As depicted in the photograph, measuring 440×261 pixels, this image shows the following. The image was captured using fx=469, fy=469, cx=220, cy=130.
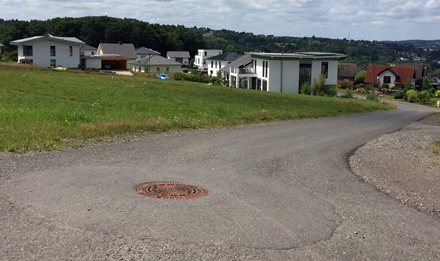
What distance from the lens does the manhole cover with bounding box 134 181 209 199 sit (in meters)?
8.83

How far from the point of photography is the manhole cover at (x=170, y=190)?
883cm

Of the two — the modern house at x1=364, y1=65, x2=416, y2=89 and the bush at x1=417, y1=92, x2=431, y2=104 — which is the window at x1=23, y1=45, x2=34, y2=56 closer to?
the bush at x1=417, y1=92, x2=431, y2=104

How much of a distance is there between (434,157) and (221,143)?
20.6ft

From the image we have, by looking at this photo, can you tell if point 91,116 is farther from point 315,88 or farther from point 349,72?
point 349,72

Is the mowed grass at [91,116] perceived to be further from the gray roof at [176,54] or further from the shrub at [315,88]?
the gray roof at [176,54]

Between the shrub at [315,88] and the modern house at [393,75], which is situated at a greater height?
the modern house at [393,75]

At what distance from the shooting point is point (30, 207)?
764 cm

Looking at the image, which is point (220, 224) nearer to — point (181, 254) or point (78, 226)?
point (181, 254)

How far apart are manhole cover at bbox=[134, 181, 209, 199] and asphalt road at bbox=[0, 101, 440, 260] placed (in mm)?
226

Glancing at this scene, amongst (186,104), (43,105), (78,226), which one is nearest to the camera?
(78,226)

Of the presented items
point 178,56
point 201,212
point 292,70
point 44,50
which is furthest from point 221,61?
point 201,212

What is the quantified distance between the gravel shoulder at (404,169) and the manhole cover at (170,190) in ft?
13.3

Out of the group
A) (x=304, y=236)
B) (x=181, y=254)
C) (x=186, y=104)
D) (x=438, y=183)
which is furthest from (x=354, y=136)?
(x=181, y=254)

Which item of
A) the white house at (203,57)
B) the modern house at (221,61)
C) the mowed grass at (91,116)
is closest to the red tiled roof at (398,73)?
the modern house at (221,61)
